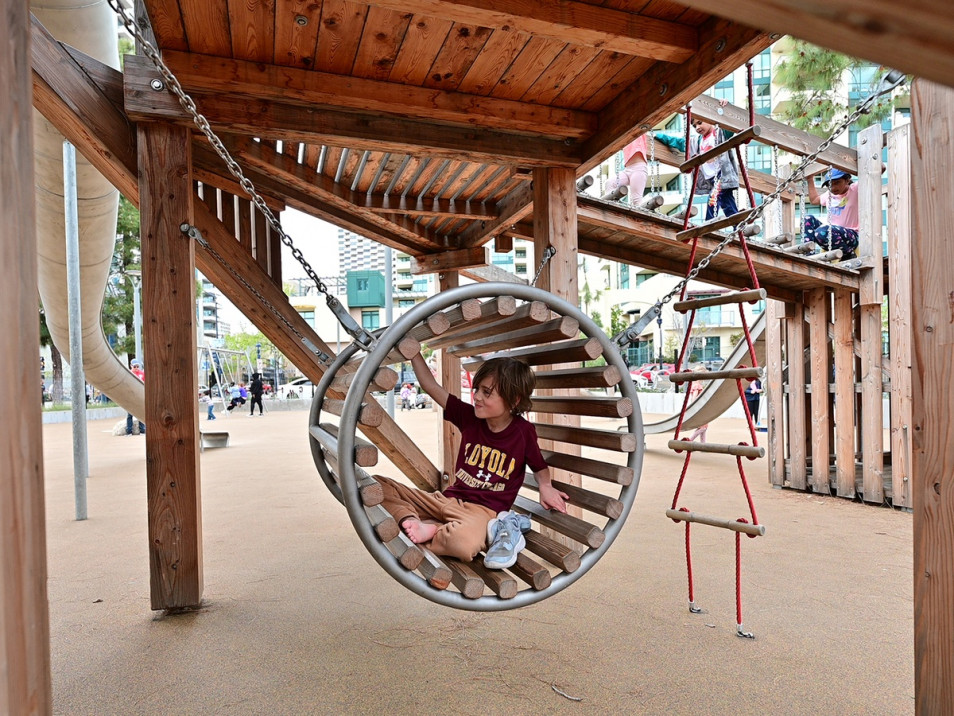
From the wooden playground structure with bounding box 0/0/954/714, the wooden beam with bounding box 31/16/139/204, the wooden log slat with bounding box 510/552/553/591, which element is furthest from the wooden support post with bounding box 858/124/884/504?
the wooden beam with bounding box 31/16/139/204

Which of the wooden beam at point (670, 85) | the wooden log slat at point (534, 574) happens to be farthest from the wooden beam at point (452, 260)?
the wooden log slat at point (534, 574)

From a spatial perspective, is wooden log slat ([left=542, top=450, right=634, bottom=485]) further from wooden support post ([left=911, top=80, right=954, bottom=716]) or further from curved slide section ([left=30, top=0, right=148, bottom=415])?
curved slide section ([left=30, top=0, right=148, bottom=415])

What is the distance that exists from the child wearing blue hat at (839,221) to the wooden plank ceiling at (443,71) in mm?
3985

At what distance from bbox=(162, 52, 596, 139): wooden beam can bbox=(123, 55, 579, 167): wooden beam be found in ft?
0.18

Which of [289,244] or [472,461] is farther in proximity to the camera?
[472,461]

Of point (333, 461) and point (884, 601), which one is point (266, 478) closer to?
point (333, 461)

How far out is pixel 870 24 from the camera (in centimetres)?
69

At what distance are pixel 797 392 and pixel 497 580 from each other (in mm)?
5785

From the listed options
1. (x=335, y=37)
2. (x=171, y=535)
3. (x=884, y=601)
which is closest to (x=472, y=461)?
(x=171, y=535)

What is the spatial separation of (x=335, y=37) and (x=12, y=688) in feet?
9.36

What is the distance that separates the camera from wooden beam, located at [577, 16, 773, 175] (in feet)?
9.21

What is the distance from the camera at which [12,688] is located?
101cm

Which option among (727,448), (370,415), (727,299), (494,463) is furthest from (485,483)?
(727,299)

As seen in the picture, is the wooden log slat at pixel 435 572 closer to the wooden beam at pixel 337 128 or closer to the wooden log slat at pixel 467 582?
the wooden log slat at pixel 467 582
